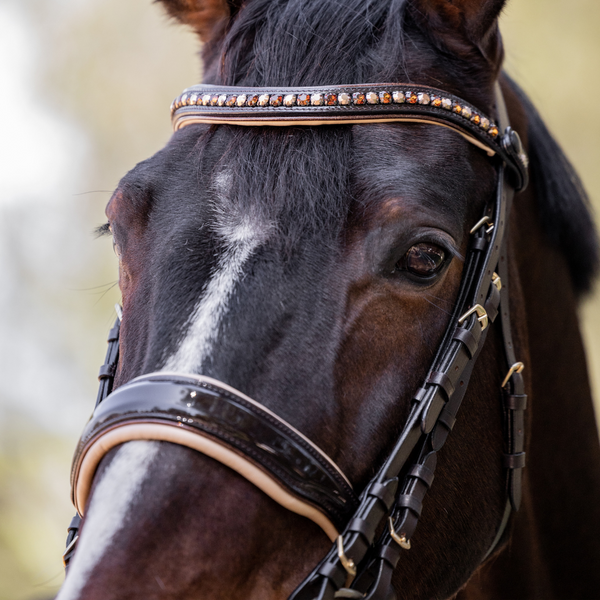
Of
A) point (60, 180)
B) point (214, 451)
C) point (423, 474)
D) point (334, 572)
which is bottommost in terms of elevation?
point (334, 572)

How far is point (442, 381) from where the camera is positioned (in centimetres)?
116

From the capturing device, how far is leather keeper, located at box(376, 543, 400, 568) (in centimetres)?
106

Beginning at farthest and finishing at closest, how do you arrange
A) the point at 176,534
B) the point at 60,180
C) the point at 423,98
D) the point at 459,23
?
the point at 60,180
the point at 459,23
the point at 423,98
the point at 176,534

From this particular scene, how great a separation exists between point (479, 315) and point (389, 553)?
503 mm

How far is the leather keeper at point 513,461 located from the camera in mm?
1362

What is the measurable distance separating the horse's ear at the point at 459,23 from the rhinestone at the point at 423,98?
20cm

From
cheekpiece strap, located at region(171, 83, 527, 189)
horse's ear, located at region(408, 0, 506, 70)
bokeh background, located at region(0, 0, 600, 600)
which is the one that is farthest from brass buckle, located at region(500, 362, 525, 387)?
bokeh background, located at region(0, 0, 600, 600)

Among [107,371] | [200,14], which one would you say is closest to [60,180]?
[200,14]

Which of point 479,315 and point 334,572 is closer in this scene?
point 334,572

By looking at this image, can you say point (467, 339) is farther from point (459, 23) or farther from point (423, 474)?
point (459, 23)

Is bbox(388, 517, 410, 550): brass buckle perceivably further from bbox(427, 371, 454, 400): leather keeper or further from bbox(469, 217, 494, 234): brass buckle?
bbox(469, 217, 494, 234): brass buckle

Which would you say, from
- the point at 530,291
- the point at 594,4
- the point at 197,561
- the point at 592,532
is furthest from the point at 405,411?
the point at 594,4

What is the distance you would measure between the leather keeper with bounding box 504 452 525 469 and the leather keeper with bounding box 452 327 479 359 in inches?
11.7

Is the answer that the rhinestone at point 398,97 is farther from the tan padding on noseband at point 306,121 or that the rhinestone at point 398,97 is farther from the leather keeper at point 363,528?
the leather keeper at point 363,528
